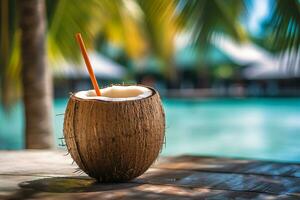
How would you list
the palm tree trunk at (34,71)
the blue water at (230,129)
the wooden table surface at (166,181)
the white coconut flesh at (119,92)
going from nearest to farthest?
the wooden table surface at (166,181), the white coconut flesh at (119,92), the palm tree trunk at (34,71), the blue water at (230,129)

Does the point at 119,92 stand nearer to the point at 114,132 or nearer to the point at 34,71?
the point at 114,132

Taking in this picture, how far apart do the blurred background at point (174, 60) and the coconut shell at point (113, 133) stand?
2.05 meters

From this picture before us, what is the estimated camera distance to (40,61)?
461cm

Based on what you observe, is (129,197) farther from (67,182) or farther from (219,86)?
(219,86)

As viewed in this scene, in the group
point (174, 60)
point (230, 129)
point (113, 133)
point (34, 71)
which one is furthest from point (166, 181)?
point (230, 129)

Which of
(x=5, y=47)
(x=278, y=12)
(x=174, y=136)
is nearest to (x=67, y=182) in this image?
(x=278, y=12)

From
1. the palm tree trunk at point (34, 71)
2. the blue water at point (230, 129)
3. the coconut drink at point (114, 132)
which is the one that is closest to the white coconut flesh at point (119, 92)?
the coconut drink at point (114, 132)

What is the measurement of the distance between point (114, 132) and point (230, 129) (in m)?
10.9

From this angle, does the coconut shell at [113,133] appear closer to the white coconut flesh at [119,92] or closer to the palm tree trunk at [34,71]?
the white coconut flesh at [119,92]

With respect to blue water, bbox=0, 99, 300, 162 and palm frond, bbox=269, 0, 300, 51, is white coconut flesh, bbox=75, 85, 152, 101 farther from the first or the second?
blue water, bbox=0, 99, 300, 162

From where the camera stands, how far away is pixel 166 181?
2709 mm

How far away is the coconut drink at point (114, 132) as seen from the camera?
2473mm

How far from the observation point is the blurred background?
15.2 ft

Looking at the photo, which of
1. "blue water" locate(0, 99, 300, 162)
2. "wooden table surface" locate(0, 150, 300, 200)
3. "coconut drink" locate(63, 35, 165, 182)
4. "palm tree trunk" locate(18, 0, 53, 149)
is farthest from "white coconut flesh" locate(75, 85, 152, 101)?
"blue water" locate(0, 99, 300, 162)
